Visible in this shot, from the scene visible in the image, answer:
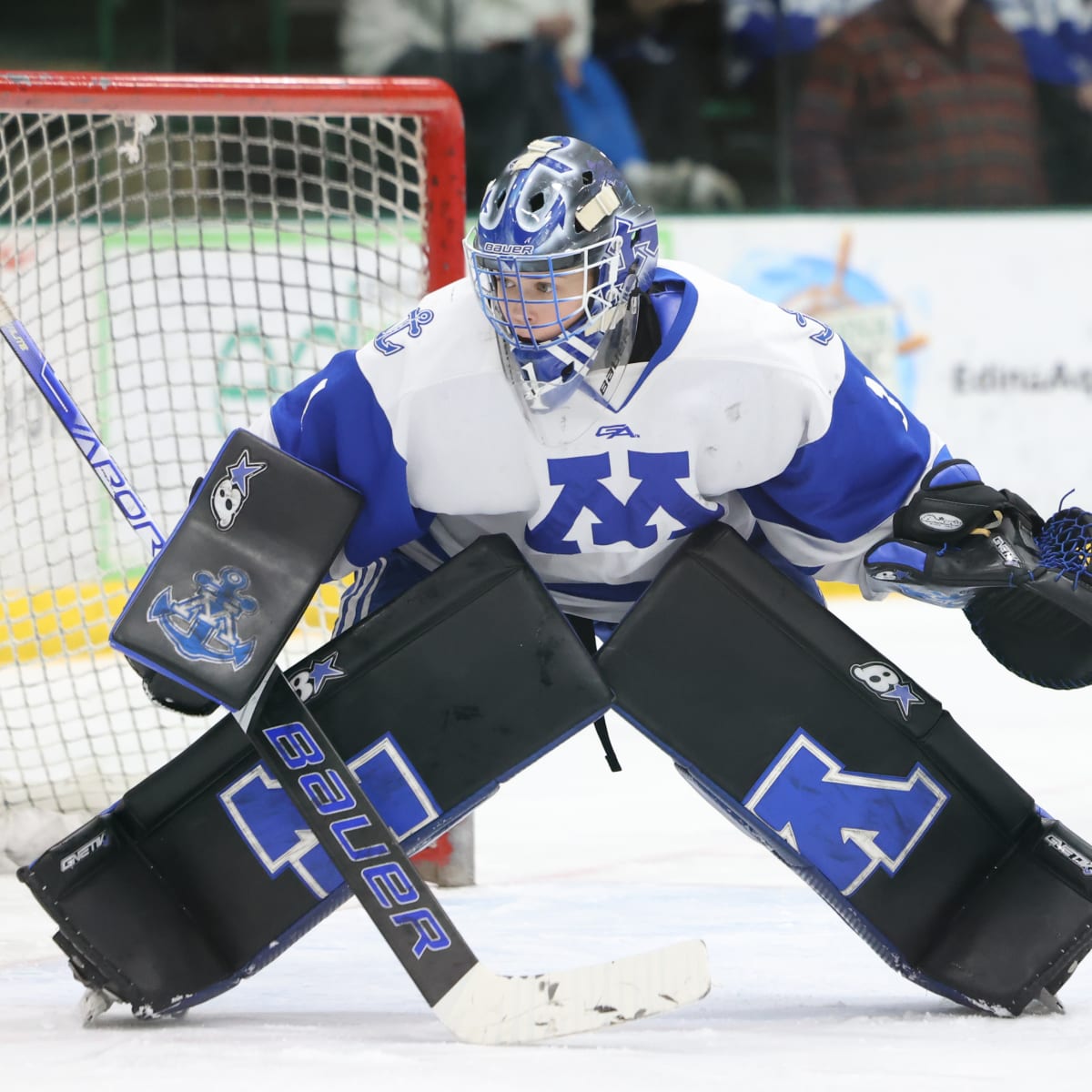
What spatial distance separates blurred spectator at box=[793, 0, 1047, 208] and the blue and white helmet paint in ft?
13.4

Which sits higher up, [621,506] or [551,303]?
[551,303]

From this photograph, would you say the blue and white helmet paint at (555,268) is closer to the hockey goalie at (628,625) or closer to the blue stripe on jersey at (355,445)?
the hockey goalie at (628,625)

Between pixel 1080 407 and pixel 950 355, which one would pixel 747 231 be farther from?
pixel 1080 407

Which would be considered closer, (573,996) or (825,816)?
(573,996)

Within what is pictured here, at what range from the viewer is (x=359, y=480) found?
6.51ft

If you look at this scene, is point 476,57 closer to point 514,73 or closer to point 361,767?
point 514,73

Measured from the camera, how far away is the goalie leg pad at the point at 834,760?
197cm

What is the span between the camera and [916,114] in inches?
236

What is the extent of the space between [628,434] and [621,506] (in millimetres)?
85

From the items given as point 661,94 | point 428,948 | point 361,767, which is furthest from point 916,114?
point 428,948

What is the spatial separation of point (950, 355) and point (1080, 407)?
1.49 ft

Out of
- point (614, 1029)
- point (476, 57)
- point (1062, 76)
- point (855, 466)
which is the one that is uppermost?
point (476, 57)

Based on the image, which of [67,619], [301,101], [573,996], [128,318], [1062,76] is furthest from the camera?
[1062,76]

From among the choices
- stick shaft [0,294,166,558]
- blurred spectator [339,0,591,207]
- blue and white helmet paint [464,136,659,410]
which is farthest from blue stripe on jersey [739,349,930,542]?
blurred spectator [339,0,591,207]
